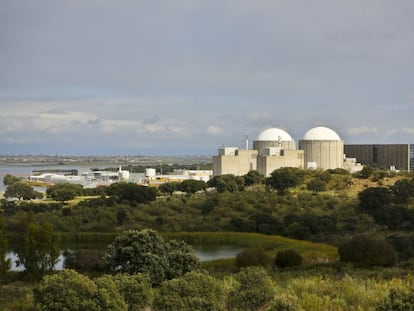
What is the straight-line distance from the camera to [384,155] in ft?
279

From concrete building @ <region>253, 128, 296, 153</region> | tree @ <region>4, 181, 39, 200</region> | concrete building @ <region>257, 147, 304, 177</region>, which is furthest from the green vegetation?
concrete building @ <region>253, 128, 296, 153</region>

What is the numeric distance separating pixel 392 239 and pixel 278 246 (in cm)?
666

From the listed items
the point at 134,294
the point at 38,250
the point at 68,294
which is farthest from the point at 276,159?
the point at 68,294

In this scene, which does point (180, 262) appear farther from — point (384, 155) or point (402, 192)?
point (384, 155)

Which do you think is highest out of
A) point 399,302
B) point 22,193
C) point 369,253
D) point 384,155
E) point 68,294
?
point 384,155

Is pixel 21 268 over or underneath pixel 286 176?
underneath

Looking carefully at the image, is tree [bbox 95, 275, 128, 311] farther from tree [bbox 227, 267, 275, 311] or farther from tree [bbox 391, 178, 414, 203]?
tree [bbox 391, 178, 414, 203]

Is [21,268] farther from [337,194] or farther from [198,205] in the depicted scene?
Answer: [337,194]

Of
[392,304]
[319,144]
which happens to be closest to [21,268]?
[392,304]

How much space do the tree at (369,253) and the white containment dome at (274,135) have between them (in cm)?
5090

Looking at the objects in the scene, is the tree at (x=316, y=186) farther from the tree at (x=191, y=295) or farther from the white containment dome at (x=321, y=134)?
the tree at (x=191, y=295)

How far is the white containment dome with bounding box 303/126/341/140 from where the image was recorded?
72812 mm

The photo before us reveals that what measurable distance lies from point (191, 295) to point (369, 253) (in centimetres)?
1361

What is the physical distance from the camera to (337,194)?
55000mm
